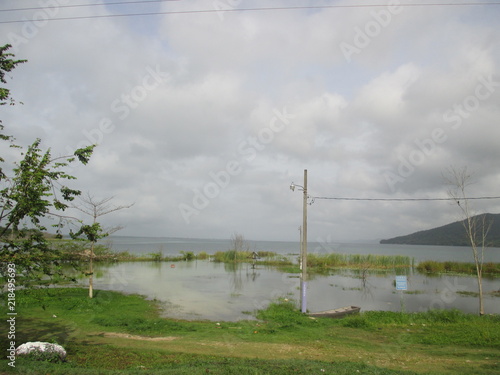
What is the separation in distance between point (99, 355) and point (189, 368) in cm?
290

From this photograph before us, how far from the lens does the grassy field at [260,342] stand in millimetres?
7242

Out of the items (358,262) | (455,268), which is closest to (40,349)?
(358,262)

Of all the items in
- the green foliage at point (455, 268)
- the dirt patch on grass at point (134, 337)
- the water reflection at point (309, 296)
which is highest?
the dirt patch on grass at point (134, 337)

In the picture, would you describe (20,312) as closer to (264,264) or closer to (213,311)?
(213,311)

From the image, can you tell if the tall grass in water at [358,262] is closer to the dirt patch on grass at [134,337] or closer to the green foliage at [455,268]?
the green foliage at [455,268]

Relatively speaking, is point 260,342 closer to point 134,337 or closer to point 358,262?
point 134,337

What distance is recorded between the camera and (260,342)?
1022cm

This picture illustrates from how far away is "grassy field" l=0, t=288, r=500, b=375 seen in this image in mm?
7242

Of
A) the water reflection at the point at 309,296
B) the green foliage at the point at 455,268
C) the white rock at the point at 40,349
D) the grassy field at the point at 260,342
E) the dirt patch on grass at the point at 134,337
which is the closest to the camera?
the white rock at the point at 40,349

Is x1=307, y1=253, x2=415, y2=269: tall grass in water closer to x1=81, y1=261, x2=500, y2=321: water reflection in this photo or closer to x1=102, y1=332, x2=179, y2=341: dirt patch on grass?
x1=81, y1=261, x2=500, y2=321: water reflection

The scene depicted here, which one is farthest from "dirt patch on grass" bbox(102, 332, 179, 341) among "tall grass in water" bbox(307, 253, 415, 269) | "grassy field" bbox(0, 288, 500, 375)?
"tall grass in water" bbox(307, 253, 415, 269)

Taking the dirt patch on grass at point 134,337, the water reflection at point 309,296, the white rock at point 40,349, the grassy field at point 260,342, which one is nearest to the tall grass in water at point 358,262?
the water reflection at point 309,296

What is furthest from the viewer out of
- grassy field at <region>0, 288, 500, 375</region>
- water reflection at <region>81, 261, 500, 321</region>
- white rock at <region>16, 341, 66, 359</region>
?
water reflection at <region>81, 261, 500, 321</region>

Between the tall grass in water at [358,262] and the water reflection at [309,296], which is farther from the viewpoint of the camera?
the tall grass in water at [358,262]
